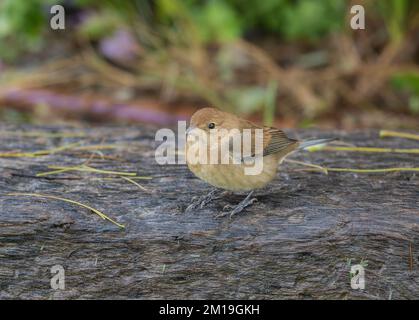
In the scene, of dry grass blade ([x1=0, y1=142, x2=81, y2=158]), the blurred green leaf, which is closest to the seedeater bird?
dry grass blade ([x1=0, y1=142, x2=81, y2=158])

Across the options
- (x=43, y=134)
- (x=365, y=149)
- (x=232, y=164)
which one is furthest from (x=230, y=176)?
(x=43, y=134)

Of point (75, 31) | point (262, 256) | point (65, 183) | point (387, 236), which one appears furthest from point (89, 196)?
point (75, 31)

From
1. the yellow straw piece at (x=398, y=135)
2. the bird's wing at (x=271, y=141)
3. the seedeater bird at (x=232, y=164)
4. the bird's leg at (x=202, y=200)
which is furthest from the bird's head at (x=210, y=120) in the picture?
the yellow straw piece at (x=398, y=135)

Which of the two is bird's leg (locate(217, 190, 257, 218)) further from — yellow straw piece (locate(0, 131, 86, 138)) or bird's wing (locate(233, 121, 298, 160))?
yellow straw piece (locate(0, 131, 86, 138))

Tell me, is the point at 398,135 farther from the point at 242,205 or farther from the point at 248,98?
the point at 248,98

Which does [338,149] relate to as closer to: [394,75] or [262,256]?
[262,256]

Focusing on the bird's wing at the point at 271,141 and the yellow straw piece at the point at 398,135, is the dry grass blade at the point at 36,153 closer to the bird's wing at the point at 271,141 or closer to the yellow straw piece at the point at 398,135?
the bird's wing at the point at 271,141
